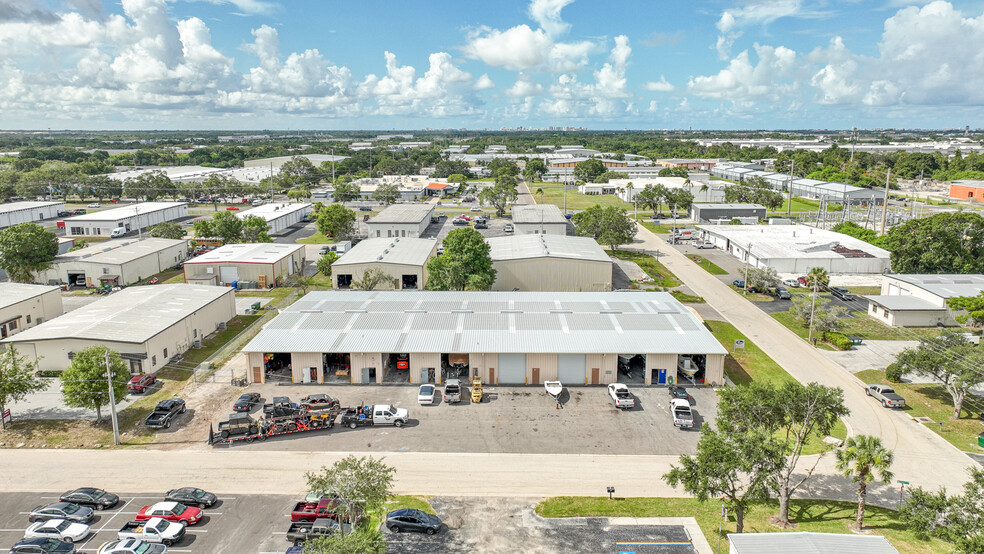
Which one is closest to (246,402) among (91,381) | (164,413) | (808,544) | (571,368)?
(164,413)

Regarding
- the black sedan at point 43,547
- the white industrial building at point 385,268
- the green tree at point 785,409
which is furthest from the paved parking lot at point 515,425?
the white industrial building at point 385,268

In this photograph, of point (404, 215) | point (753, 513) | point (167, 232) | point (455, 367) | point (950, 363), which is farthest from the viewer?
point (404, 215)

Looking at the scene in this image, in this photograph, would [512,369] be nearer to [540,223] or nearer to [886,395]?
[886,395]

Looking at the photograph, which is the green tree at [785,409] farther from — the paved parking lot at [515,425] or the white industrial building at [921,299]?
the white industrial building at [921,299]

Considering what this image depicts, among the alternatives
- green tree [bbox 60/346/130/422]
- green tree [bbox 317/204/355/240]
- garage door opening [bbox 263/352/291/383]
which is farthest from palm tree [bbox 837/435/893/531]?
green tree [bbox 317/204/355/240]

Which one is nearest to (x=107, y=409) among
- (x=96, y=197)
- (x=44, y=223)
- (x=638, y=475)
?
(x=638, y=475)

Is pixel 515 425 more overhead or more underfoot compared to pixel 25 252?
more underfoot

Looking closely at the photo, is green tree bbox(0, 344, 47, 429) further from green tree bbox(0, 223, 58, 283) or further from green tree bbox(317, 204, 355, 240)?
green tree bbox(317, 204, 355, 240)
